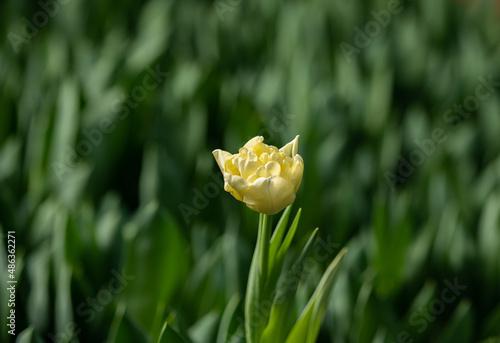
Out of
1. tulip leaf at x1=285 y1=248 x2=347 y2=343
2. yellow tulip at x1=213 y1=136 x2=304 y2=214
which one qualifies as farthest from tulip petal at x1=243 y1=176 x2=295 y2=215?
tulip leaf at x1=285 y1=248 x2=347 y2=343

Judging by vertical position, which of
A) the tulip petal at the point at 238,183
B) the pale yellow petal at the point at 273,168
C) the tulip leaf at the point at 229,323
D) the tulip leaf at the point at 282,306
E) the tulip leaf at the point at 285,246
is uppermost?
the tulip petal at the point at 238,183

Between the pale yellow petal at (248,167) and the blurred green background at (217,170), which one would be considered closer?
the pale yellow petal at (248,167)

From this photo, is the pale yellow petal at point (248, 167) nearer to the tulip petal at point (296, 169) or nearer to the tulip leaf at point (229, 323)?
the tulip petal at point (296, 169)

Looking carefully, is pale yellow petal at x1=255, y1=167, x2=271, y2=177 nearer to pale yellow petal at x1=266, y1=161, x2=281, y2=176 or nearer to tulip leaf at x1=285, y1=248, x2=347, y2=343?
pale yellow petal at x1=266, y1=161, x2=281, y2=176

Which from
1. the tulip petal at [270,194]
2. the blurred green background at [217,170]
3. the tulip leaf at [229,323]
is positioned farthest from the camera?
the blurred green background at [217,170]

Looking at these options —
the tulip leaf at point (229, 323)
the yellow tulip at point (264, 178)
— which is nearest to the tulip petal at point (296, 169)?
the yellow tulip at point (264, 178)

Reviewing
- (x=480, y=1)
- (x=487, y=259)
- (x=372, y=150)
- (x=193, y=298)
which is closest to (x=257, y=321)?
(x=193, y=298)

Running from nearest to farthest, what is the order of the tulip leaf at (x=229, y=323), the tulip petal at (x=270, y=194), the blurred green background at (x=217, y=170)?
the tulip petal at (x=270, y=194) < the tulip leaf at (x=229, y=323) < the blurred green background at (x=217, y=170)
